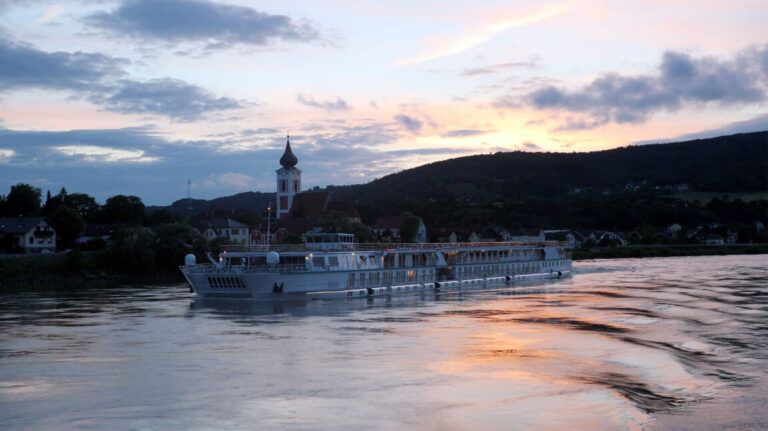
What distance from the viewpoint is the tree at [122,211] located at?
5138 inches

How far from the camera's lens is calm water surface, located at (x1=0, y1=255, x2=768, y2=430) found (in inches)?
824

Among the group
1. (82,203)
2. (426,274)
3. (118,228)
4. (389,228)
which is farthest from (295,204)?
(426,274)

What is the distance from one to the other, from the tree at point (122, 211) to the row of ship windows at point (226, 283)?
84676mm

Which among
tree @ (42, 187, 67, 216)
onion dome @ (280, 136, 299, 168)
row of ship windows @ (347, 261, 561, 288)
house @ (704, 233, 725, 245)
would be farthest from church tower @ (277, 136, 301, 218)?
house @ (704, 233, 725, 245)

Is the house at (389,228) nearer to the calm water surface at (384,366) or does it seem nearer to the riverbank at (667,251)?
the riverbank at (667,251)

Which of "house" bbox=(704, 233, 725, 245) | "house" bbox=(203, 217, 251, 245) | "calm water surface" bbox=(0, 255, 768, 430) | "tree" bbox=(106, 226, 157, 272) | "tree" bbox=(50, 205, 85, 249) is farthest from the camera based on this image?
"house" bbox=(704, 233, 725, 245)

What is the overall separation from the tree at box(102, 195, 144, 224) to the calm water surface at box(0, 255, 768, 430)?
274 ft

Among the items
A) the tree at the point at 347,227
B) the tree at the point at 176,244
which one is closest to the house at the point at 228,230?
the tree at the point at 347,227

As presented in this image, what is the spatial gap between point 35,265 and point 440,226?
4513 inches

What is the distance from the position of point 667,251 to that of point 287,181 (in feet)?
251

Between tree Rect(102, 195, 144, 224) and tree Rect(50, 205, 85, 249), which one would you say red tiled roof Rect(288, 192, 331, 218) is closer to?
tree Rect(102, 195, 144, 224)

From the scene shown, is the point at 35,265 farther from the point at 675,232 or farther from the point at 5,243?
the point at 675,232

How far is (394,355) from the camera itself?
3033 centimetres

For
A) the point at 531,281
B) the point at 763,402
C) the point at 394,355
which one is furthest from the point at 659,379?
the point at 531,281
